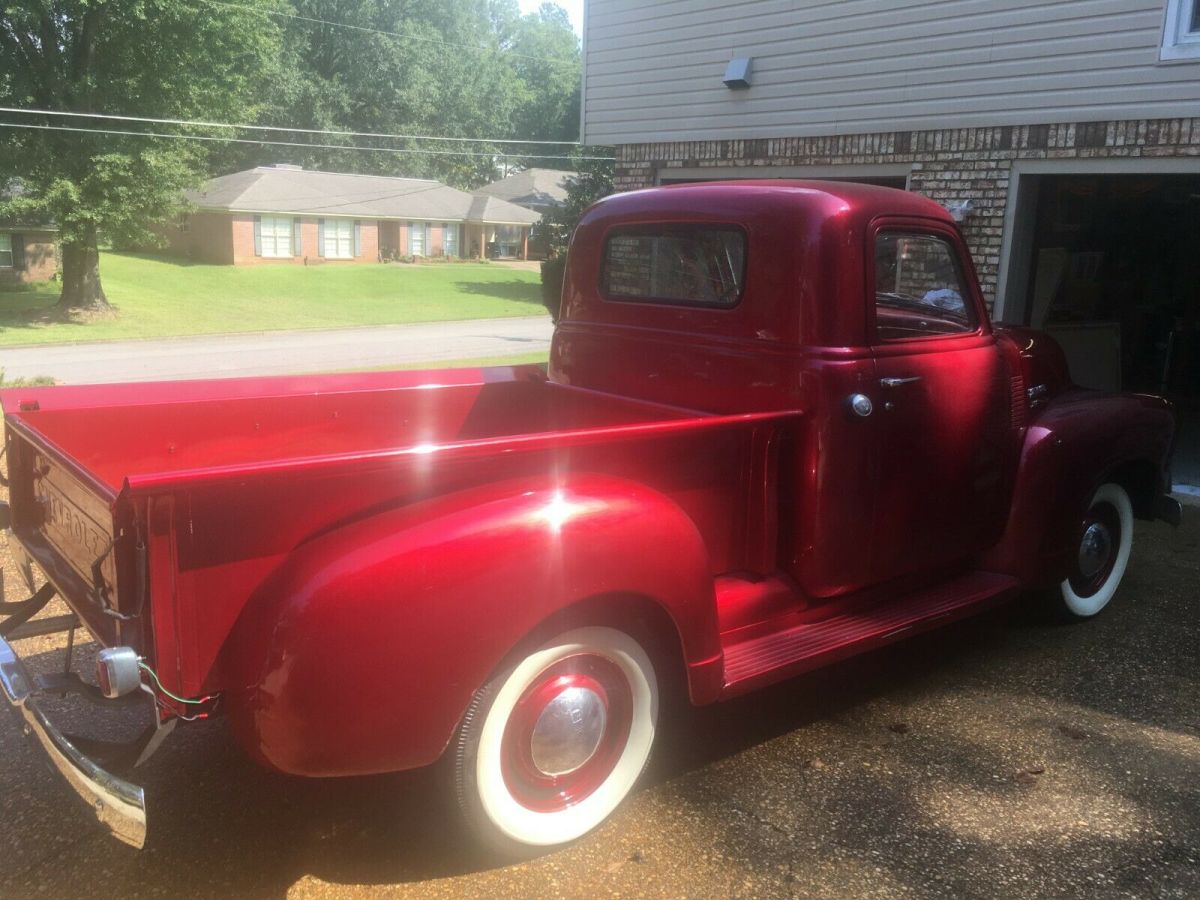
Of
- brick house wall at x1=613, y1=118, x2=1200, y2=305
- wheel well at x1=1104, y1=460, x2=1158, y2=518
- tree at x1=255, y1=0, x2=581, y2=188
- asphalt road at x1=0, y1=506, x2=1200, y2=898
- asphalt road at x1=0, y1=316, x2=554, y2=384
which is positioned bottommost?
asphalt road at x1=0, y1=316, x2=554, y2=384

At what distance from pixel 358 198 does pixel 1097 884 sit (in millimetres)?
45245

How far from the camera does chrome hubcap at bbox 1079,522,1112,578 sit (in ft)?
14.6

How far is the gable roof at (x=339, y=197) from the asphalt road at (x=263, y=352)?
17.8 metres

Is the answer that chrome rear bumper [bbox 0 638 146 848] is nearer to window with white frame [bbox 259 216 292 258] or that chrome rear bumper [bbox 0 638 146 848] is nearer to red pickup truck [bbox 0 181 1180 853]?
red pickup truck [bbox 0 181 1180 853]

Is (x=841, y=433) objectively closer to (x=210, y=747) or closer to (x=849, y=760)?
(x=849, y=760)

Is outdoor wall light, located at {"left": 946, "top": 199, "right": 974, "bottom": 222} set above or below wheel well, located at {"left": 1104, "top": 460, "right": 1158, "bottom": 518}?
above

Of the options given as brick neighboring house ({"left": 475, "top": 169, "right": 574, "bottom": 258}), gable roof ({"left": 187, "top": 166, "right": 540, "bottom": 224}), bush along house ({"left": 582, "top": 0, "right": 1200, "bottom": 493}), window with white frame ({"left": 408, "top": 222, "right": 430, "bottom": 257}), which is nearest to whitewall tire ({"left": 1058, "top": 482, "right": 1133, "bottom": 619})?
bush along house ({"left": 582, "top": 0, "right": 1200, "bottom": 493})

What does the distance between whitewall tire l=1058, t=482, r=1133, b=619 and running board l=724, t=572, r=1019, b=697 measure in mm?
672

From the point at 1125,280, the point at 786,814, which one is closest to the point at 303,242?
the point at 1125,280

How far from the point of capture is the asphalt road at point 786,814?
2678 millimetres

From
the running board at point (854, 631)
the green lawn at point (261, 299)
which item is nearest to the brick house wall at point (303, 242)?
the green lawn at point (261, 299)

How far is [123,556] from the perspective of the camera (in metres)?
2.20

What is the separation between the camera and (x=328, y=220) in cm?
4284

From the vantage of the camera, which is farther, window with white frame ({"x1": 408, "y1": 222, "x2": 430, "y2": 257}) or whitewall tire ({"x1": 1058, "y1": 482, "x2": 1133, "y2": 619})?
window with white frame ({"x1": 408, "y1": 222, "x2": 430, "y2": 257})
